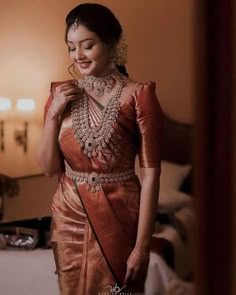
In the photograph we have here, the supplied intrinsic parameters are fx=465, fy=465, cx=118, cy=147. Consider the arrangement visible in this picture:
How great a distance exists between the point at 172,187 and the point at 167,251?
11 centimetres

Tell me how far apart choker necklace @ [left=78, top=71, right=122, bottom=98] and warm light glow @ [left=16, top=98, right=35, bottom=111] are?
0.29ft

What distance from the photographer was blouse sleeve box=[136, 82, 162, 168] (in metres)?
0.68

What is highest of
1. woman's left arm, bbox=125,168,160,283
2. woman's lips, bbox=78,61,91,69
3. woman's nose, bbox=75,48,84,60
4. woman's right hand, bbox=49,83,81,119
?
woman's nose, bbox=75,48,84,60

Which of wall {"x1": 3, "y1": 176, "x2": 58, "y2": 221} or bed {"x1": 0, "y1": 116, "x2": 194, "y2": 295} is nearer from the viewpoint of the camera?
bed {"x1": 0, "y1": 116, "x2": 194, "y2": 295}

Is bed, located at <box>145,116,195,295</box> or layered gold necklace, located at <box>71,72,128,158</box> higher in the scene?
layered gold necklace, located at <box>71,72,128,158</box>

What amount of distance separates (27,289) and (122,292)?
0.53 ft

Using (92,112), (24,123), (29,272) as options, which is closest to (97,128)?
(92,112)

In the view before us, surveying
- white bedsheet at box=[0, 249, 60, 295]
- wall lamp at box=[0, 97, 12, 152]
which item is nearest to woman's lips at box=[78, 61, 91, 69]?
wall lamp at box=[0, 97, 12, 152]

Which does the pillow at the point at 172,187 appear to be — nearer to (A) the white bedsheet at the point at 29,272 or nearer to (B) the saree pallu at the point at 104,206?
(B) the saree pallu at the point at 104,206

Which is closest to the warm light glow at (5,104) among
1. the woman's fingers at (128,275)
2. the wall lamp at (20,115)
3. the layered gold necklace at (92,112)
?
the wall lamp at (20,115)

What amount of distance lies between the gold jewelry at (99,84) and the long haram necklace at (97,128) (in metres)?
0.01

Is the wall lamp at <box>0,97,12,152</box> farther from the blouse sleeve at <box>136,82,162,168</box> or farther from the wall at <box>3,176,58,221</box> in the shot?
the blouse sleeve at <box>136,82,162,168</box>

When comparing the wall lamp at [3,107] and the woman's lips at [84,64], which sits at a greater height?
the woman's lips at [84,64]

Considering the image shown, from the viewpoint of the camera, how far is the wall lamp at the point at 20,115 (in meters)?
0.74
